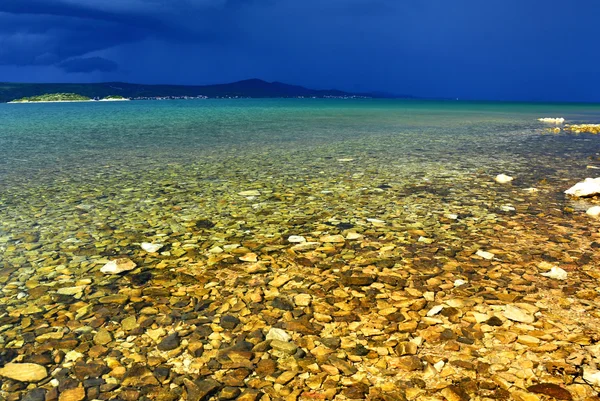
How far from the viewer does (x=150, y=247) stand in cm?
913

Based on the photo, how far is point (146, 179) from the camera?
16.8 metres

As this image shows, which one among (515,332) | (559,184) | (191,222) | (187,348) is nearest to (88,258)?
(191,222)

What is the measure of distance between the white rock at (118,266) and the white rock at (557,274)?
787 centimetres

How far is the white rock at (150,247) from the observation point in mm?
8984

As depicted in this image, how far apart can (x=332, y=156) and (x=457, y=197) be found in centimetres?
1062

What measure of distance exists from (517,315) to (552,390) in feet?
5.61

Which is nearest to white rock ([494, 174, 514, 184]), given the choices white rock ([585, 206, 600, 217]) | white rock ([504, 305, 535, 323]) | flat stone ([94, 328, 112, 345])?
white rock ([585, 206, 600, 217])

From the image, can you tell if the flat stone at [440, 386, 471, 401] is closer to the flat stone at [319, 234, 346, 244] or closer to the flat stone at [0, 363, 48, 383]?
the flat stone at [0, 363, 48, 383]

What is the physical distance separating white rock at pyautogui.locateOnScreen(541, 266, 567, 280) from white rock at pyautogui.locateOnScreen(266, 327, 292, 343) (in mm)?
5036

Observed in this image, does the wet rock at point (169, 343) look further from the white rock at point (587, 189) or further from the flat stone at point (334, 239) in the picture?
the white rock at point (587, 189)

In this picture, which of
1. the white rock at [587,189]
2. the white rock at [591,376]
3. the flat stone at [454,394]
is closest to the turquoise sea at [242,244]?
the white rock at [587,189]

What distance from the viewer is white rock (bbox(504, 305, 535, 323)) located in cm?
605

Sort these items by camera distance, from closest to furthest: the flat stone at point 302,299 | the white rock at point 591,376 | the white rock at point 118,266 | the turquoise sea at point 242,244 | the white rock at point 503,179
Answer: the white rock at point 591,376
the turquoise sea at point 242,244
the flat stone at point 302,299
the white rock at point 118,266
the white rock at point 503,179

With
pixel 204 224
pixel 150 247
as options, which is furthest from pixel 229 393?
pixel 204 224
